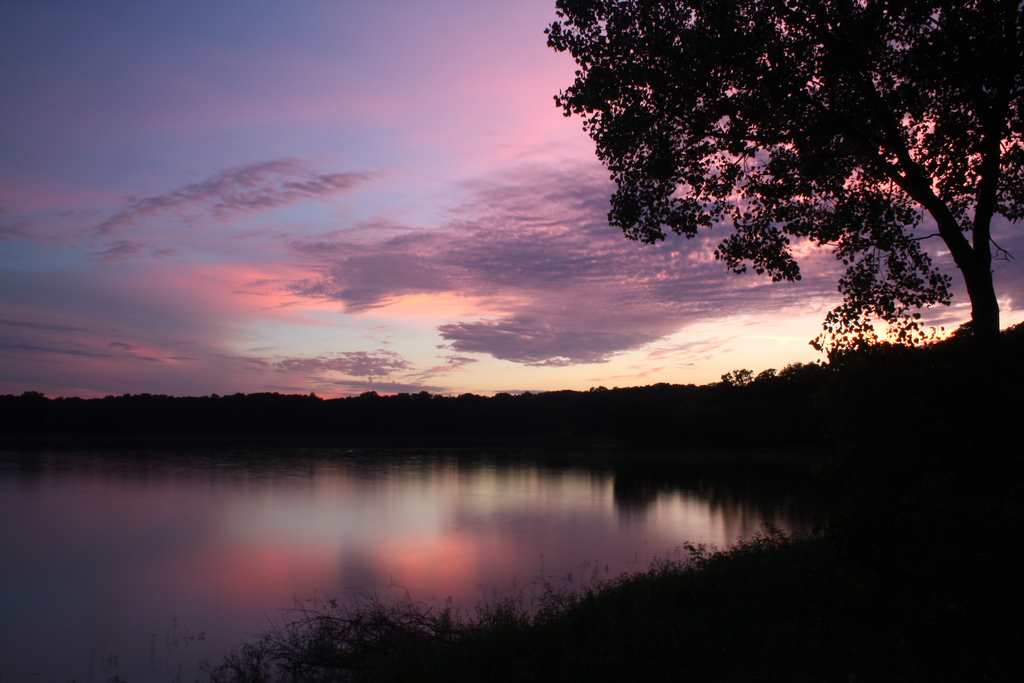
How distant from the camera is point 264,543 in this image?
77.0 ft

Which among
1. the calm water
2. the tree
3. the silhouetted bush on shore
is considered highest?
the tree

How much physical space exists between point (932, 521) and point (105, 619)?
1465 centimetres

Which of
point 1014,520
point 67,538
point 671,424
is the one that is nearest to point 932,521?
point 1014,520

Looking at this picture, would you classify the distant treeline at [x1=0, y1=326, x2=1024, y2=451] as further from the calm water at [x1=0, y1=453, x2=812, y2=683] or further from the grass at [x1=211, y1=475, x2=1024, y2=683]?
the grass at [x1=211, y1=475, x2=1024, y2=683]

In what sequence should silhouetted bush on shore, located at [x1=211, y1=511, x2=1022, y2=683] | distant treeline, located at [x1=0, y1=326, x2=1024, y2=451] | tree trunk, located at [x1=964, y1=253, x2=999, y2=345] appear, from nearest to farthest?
silhouetted bush on shore, located at [x1=211, y1=511, x2=1022, y2=683] < tree trunk, located at [x1=964, y1=253, x2=999, y2=345] < distant treeline, located at [x1=0, y1=326, x2=1024, y2=451]

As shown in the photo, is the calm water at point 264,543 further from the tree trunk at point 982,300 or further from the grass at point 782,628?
the tree trunk at point 982,300

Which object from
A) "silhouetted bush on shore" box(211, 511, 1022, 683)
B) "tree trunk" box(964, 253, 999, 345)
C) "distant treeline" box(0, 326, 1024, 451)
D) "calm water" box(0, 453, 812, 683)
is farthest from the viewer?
"distant treeline" box(0, 326, 1024, 451)

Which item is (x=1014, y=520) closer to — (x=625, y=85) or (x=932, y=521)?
(x=932, y=521)

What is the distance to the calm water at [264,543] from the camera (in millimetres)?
14031

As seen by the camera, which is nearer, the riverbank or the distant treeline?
the riverbank

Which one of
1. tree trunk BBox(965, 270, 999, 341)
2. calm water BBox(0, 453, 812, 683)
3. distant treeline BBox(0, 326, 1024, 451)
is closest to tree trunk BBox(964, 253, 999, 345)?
tree trunk BBox(965, 270, 999, 341)

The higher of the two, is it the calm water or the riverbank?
the riverbank

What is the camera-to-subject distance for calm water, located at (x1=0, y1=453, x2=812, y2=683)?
14031 mm

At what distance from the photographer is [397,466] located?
55906 mm
